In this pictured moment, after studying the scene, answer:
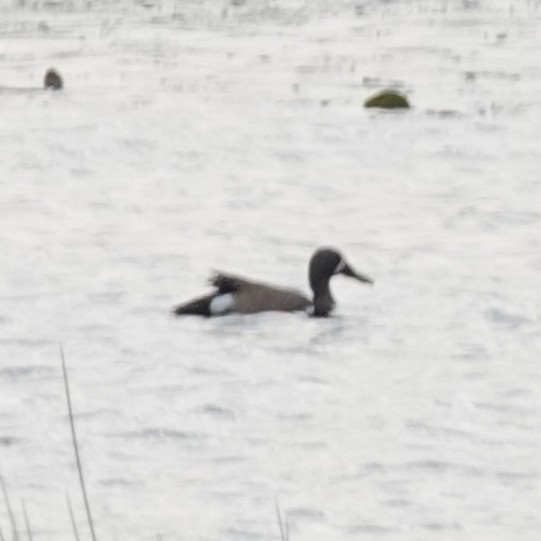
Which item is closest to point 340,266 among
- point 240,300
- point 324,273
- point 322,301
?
point 324,273

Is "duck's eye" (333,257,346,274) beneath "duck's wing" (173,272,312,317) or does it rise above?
above

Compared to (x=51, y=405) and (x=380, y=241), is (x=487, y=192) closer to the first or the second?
(x=380, y=241)

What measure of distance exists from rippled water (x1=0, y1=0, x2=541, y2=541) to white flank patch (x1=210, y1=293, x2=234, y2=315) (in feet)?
0.30

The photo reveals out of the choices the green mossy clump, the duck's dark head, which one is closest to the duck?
the duck's dark head

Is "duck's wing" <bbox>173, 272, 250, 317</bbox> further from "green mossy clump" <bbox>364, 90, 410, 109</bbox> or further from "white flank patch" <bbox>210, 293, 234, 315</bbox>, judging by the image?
"green mossy clump" <bbox>364, 90, 410, 109</bbox>

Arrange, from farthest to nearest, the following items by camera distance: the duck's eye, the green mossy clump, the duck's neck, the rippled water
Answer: the green mossy clump, the duck's eye, the duck's neck, the rippled water

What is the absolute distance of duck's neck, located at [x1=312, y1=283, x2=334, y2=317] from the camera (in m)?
11.5

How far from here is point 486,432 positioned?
8891 millimetres

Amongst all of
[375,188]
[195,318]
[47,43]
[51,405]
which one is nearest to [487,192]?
[375,188]

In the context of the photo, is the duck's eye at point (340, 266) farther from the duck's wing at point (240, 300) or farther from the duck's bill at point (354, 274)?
the duck's wing at point (240, 300)

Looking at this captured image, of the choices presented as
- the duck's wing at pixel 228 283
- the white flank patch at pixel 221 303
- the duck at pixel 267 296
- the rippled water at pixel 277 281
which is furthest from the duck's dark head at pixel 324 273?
the white flank patch at pixel 221 303

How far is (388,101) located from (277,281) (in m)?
7.31

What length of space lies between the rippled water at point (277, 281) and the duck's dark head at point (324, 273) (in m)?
0.14

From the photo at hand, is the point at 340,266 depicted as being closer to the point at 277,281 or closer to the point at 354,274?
the point at 354,274
